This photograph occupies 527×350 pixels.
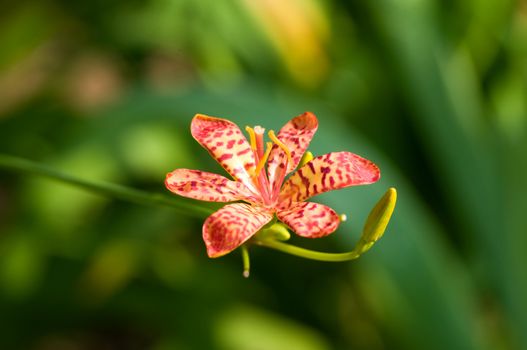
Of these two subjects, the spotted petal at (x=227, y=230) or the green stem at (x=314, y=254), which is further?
the green stem at (x=314, y=254)

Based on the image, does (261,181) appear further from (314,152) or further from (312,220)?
(314,152)

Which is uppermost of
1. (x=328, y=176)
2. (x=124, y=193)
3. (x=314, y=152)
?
(x=328, y=176)

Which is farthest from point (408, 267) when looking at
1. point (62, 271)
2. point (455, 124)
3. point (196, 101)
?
point (62, 271)

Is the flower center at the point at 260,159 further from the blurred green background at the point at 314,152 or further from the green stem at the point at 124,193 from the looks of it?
the blurred green background at the point at 314,152

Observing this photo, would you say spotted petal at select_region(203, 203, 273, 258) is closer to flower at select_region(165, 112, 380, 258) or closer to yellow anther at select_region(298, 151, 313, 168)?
flower at select_region(165, 112, 380, 258)

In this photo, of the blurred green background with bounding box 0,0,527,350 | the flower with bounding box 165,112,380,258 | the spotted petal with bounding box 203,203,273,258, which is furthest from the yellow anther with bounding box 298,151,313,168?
the blurred green background with bounding box 0,0,527,350

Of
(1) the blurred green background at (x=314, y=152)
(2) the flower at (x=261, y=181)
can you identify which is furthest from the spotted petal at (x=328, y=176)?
(1) the blurred green background at (x=314, y=152)

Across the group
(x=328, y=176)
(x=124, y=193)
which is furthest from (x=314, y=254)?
(x=124, y=193)
